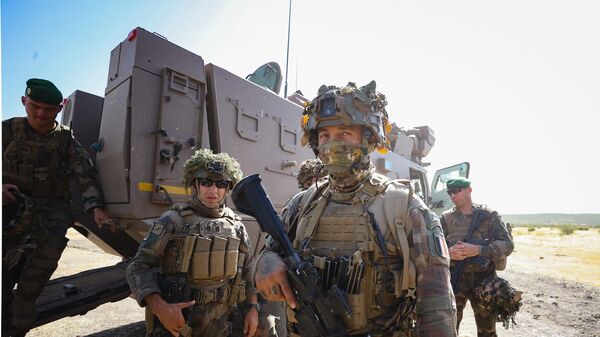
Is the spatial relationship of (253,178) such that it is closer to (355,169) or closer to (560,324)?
(355,169)

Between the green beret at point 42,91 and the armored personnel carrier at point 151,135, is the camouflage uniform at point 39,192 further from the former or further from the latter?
the green beret at point 42,91

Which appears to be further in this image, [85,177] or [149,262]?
[85,177]

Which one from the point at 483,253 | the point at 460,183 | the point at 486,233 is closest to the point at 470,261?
the point at 483,253

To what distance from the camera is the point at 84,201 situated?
3.30m

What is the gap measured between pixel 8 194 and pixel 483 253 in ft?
16.4

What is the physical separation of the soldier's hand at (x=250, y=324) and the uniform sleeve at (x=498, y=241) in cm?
269

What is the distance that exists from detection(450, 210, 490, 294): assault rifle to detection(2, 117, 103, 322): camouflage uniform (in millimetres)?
4039

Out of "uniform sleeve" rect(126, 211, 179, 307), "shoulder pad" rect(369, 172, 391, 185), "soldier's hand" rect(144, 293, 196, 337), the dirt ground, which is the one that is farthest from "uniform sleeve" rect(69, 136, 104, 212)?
"shoulder pad" rect(369, 172, 391, 185)

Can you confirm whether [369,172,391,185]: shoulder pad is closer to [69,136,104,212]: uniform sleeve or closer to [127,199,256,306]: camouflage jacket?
[127,199,256,306]: camouflage jacket

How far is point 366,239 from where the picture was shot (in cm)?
182

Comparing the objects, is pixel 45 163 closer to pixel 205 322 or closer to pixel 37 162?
pixel 37 162

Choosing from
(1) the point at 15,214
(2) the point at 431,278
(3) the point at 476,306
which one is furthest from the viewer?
(3) the point at 476,306

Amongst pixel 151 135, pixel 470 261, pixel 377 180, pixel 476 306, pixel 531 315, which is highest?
pixel 151 135

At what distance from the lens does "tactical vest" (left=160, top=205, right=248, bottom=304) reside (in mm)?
2625
